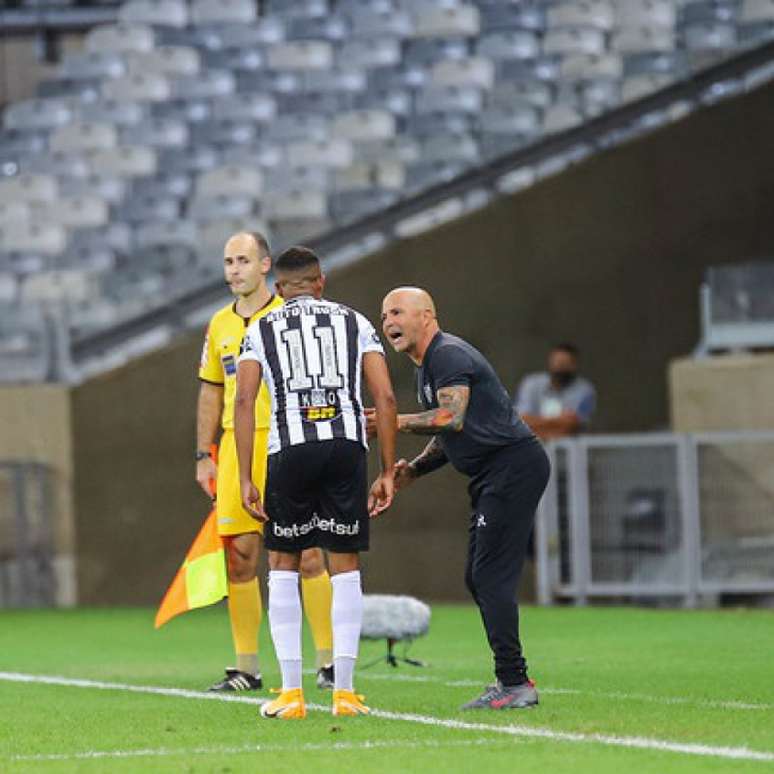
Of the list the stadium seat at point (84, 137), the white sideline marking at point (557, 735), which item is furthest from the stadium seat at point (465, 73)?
the white sideline marking at point (557, 735)

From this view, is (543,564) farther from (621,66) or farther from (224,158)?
(224,158)

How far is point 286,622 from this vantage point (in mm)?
8055

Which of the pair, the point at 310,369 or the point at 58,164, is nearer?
the point at 310,369

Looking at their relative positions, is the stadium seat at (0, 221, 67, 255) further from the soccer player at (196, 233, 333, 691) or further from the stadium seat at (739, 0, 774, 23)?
the soccer player at (196, 233, 333, 691)

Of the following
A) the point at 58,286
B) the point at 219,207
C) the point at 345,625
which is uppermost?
the point at 219,207

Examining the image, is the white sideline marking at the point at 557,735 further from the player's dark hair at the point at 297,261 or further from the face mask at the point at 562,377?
the face mask at the point at 562,377

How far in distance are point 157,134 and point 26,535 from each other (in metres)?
6.61

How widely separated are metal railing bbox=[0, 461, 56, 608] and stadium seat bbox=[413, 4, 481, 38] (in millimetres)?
8012

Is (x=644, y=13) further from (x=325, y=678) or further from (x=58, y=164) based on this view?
(x=325, y=678)

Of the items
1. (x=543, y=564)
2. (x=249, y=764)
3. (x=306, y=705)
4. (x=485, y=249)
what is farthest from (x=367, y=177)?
(x=249, y=764)

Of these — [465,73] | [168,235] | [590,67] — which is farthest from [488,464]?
[465,73]

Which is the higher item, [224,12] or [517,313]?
[224,12]

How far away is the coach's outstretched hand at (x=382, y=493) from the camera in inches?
314

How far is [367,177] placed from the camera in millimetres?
21125
